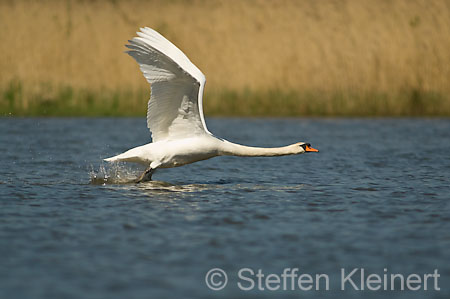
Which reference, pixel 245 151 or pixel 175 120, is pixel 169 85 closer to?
pixel 175 120

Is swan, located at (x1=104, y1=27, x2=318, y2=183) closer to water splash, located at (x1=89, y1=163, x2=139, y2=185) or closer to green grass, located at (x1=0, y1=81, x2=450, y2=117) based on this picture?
water splash, located at (x1=89, y1=163, x2=139, y2=185)

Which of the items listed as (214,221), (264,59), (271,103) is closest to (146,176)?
(214,221)

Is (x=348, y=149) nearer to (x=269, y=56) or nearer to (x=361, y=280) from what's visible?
(x=269, y=56)

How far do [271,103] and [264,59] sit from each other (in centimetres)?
149

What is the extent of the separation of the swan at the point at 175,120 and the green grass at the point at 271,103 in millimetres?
10699

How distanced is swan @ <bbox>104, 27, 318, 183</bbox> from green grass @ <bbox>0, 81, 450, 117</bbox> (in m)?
10.7

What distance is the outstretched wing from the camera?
30.2 feet

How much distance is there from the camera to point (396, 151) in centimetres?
1585

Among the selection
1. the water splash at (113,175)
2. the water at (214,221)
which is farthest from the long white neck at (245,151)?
the water splash at (113,175)

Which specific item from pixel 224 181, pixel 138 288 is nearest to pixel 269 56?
pixel 224 181

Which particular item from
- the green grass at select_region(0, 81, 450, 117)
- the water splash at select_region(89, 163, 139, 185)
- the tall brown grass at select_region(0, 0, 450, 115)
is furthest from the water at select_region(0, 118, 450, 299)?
the tall brown grass at select_region(0, 0, 450, 115)

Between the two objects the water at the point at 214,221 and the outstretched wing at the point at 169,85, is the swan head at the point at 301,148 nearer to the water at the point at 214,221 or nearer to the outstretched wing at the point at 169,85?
the water at the point at 214,221

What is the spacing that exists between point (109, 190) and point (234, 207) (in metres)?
2.08

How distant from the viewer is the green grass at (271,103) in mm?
21328
